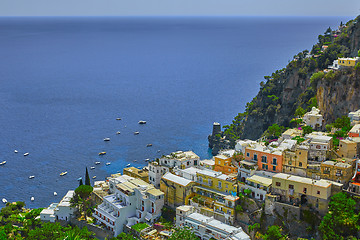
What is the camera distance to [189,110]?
136 metres

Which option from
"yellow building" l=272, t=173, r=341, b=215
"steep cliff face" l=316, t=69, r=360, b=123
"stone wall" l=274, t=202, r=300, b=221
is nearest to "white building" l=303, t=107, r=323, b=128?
"steep cliff face" l=316, t=69, r=360, b=123

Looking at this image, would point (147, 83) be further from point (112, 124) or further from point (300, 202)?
point (300, 202)

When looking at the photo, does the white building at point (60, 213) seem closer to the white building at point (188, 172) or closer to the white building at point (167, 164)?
the white building at point (167, 164)

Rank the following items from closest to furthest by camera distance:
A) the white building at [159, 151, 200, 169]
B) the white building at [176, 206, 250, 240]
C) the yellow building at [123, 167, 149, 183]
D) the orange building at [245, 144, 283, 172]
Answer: the white building at [176, 206, 250, 240] → the orange building at [245, 144, 283, 172] → the white building at [159, 151, 200, 169] → the yellow building at [123, 167, 149, 183]

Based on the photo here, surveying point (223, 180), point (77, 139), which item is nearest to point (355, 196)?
point (223, 180)

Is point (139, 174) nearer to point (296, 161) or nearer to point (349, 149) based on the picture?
point (296, 161)

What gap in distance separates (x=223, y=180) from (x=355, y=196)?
49.3ft

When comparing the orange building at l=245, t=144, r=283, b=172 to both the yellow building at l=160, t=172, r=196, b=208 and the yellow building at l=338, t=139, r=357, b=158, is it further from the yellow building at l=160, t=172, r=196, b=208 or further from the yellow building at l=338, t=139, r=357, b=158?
the yellow building at l=160, t=172, r=196, b=208

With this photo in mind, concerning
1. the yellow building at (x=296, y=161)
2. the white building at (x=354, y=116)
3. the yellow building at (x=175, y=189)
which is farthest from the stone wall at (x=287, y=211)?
the white building at (x=354, y=116)

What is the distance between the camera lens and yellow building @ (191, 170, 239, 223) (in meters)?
50.6

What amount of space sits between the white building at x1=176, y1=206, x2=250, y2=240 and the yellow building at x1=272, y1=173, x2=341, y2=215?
6292 millimetres

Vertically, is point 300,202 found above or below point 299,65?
below

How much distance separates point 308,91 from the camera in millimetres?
82250

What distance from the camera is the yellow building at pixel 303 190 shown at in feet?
149
